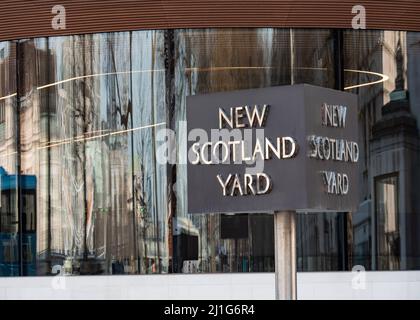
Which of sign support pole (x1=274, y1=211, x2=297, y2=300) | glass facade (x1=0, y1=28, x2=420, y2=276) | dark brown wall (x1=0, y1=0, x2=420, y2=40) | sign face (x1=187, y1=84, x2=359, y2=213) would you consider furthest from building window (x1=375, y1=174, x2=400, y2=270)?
sign support pole (x1=274, y1=211, x2=297, y2=300)

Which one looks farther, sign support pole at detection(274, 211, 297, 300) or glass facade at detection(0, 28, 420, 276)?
glass facade at detection(0, 28, 420, 276)

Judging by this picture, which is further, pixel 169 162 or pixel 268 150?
pixel 169 162

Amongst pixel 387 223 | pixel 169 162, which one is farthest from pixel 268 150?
pixel 387 223

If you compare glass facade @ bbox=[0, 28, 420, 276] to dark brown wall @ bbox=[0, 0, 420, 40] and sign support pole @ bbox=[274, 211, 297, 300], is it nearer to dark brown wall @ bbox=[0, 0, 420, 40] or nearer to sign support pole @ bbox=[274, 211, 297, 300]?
dark brown wall @ bbox=[0, 0, 420, 40]

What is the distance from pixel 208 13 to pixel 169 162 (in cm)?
268

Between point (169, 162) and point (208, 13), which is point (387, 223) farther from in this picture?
point (208, 13)

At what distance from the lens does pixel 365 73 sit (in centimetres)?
1766

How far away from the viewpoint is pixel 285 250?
10.3m

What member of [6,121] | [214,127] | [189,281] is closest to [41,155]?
[6,121]

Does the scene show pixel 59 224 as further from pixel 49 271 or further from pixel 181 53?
pixel 181 53

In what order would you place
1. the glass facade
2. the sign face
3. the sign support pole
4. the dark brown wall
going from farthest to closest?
the glass facade, the dark brown wall, the sign support pole, the sign face

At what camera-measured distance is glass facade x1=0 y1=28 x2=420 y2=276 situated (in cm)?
1734

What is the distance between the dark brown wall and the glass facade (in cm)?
24

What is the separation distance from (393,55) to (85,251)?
645cm
